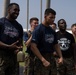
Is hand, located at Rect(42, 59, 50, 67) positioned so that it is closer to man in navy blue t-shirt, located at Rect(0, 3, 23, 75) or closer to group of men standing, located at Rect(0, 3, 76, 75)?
group of men standing, located at Rect(0, 3, 76, 75)

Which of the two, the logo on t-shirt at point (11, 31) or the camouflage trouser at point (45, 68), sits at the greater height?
the logo on t-shirt at point (11, 31)

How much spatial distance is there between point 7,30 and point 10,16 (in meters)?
0.28

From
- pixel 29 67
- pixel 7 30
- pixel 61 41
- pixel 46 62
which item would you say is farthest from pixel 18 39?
pixel 61 41

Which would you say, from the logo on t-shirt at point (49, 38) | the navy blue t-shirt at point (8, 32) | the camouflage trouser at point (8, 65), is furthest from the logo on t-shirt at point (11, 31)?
the logo on t-shirt at point (49, 38)

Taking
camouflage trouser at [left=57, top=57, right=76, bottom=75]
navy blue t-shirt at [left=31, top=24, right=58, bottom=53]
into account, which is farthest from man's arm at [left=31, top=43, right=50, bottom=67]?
camouflage trouser at [left=57, top=57, right=76, bottom=75]

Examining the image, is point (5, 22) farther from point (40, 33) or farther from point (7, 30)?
point (40, 33)

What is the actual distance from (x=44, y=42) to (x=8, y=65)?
827 millimetres

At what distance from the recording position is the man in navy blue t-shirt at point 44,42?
5.50 metres

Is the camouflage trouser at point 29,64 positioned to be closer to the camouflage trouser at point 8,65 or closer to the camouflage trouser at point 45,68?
the camouflage trouser at point 45,68

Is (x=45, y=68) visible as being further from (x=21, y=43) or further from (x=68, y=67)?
(x=68, y=67)

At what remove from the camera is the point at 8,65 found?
5.30 meters

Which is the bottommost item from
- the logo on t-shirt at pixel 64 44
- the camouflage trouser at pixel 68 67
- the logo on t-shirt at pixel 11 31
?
the camouflage trouser at pixel 68 67

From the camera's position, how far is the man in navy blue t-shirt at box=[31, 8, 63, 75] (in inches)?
216

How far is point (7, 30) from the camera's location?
17.2 ft
